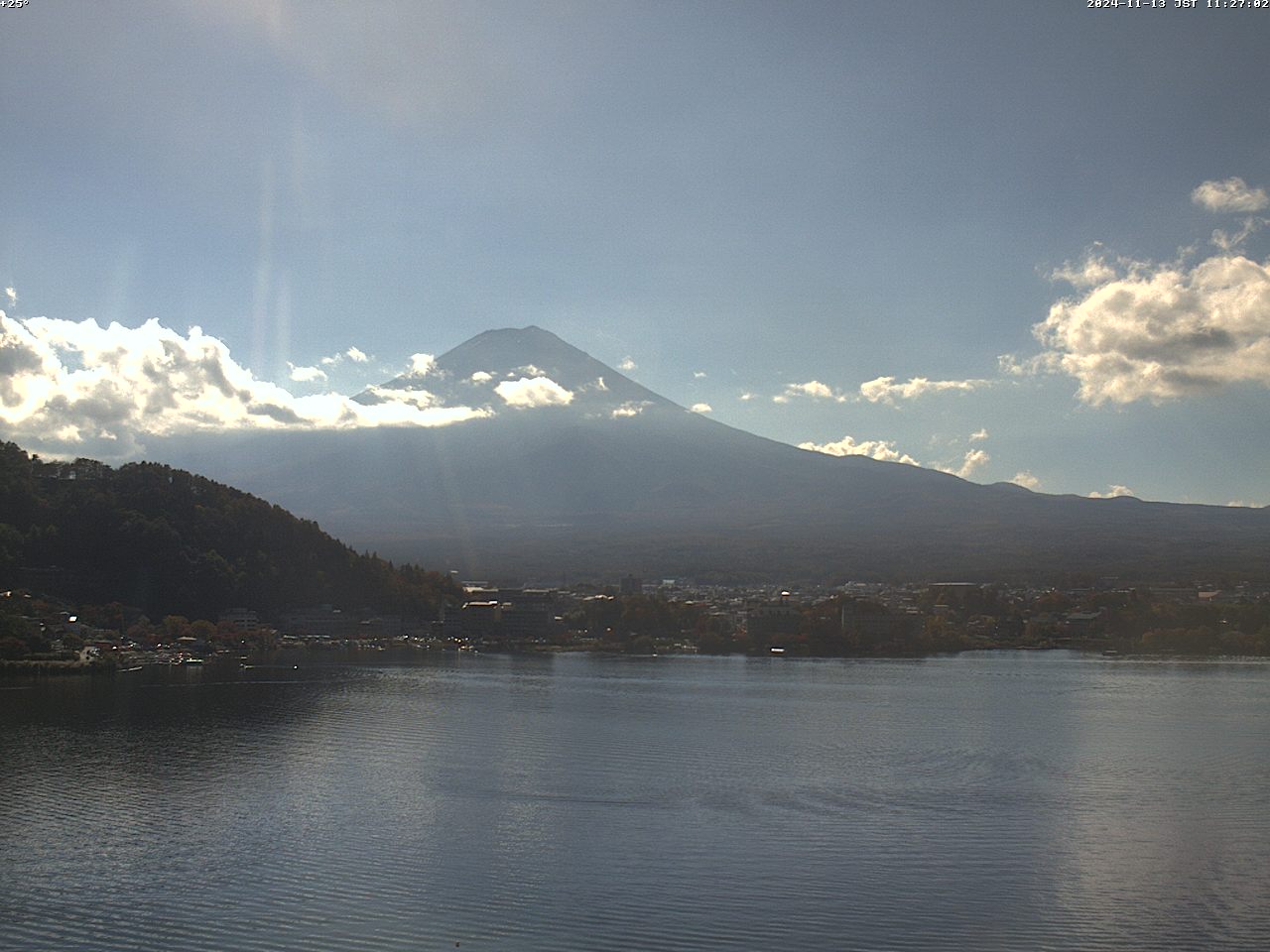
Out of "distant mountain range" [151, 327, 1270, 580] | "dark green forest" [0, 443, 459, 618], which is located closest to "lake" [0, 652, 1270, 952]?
"dark green forest" [0, 443, 459, 618]

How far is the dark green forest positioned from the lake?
473 inches

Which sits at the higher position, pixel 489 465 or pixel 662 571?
pixel 489 465

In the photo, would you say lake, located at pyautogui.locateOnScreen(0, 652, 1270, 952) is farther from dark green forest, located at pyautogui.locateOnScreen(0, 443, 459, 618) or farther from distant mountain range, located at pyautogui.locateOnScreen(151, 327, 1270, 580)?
distant mountain range, located at pyautogui.locateOnScreen(151, 327, 1270, 580)

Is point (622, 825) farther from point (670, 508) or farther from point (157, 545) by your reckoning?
point (670, 508)

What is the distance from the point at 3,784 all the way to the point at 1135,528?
59.1 metres

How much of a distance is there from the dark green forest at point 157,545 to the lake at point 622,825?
12.0 meters

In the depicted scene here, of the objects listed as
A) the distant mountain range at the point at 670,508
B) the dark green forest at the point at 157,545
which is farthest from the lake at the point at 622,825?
the distant mountain range at the point at 670,508

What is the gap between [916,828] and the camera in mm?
8773

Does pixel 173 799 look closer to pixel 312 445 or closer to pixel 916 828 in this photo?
pixel 916 828

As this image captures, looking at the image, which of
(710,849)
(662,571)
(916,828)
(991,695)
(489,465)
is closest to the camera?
(710,849)

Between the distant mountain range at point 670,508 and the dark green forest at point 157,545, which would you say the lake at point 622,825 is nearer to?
the dark green forest at point 157,545

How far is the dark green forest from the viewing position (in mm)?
27766

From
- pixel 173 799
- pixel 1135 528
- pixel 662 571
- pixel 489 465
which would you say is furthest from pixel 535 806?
pixel 489 465

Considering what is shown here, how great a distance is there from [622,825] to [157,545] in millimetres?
23411
